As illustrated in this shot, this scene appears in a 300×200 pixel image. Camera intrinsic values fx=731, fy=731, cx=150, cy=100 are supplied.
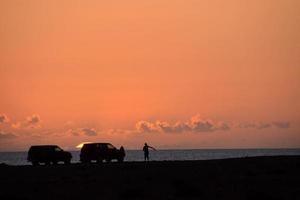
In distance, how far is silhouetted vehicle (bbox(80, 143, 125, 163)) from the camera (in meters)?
72.3

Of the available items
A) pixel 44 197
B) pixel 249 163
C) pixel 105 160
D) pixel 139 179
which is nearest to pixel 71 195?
pixel 44 197

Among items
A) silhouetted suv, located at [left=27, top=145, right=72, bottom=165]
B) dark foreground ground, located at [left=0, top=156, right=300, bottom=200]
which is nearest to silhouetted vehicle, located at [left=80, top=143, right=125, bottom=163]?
silhouetted suv, located at [left=27, top=145, right=72, bottom=165]

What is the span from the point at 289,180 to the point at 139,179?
935cm

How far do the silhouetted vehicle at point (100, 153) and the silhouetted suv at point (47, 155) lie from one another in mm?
1925

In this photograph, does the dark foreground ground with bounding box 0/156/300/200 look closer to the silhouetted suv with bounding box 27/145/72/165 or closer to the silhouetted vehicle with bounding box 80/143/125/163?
the silhouetted suv with bounding box 27/145/72/165

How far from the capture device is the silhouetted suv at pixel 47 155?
2825 inches

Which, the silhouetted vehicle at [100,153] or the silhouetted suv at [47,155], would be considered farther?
the silhouetted vehicle at [100,153]

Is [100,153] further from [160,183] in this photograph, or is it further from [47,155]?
[160,183]

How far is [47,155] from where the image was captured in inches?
2822

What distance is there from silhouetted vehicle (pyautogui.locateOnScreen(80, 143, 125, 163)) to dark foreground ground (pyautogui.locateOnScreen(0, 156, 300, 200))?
52.1ft

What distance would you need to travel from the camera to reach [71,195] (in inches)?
1542

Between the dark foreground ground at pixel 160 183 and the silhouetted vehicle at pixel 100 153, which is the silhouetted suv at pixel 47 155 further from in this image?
the dark foreground ground at pixel 160 183

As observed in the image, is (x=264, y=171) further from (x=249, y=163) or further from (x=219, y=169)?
(x=249, y=163)

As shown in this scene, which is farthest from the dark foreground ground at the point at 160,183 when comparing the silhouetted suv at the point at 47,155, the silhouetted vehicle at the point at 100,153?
the silhouetted vehicle at the point at 100,153
